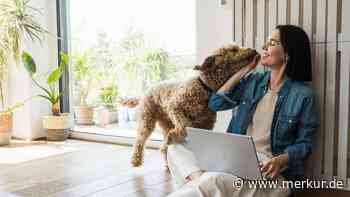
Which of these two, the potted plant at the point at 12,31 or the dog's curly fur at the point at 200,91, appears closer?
the dog's curly fur at the point at 200,91

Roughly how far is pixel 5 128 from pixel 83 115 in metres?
0.83

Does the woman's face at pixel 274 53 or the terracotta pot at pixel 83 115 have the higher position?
the woman's face at pixel 274 53

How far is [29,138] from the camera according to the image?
4.05 m

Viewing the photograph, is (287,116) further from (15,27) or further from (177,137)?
(15,27)

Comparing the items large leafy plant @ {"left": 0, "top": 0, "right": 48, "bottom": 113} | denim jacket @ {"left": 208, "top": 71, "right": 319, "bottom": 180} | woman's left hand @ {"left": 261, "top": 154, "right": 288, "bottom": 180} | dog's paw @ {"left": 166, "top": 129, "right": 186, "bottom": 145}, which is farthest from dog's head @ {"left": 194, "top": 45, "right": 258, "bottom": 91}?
large leafy plant @ {"left": 0, "top": 0, "right": 48, "bottom": 113}

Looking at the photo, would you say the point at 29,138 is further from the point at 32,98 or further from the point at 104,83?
the point at 104,83

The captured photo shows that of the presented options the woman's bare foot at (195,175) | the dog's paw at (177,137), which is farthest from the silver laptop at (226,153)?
the dog's paw at (177,137)

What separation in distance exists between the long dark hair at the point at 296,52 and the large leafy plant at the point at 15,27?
8.84 ft

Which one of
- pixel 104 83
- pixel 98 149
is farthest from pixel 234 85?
pixel 104 83

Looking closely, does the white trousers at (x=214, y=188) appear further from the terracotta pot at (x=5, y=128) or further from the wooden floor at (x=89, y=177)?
the terracotta pot at (x=5, y=128)

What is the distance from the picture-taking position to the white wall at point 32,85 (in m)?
3.99

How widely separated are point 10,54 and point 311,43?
2.95 metres

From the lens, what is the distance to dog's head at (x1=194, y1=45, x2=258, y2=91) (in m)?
2.10

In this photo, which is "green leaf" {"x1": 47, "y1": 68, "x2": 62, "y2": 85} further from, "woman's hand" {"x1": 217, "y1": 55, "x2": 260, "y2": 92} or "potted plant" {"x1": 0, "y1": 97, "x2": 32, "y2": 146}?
"woman's hand" {"x1": 217, "y1": 55, "x2": 260, "y2": 92}
